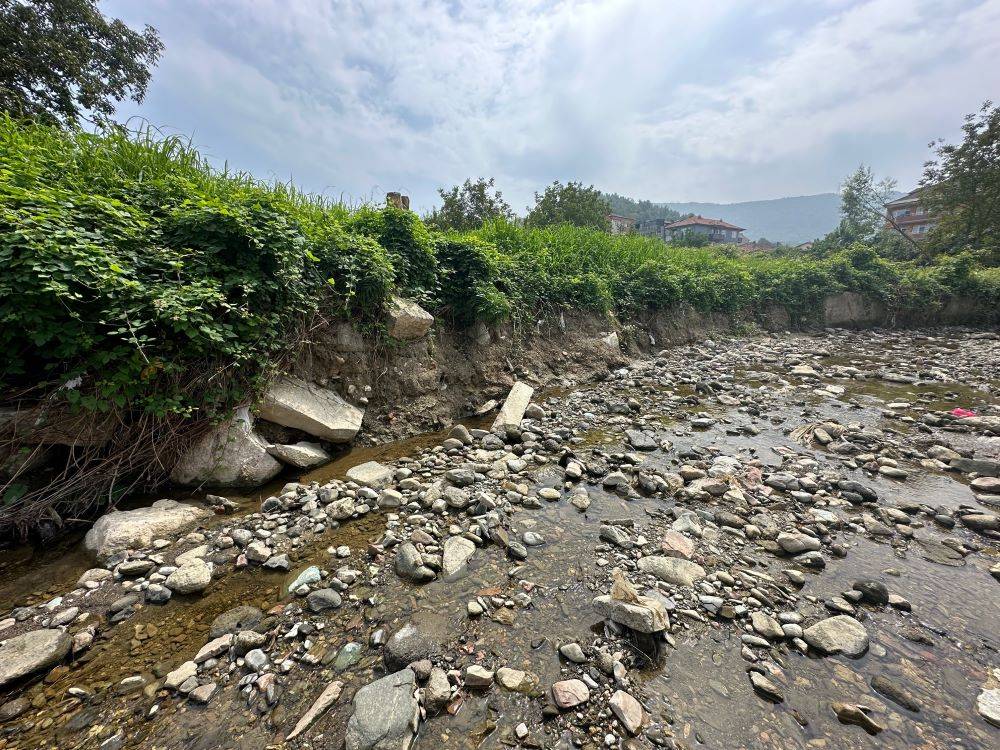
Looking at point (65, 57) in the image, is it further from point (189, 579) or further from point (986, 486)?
point (986, 486)

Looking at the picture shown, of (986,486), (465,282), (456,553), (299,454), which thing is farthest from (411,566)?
A: (986,486)

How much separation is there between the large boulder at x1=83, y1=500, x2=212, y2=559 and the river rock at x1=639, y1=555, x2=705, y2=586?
14.3ft

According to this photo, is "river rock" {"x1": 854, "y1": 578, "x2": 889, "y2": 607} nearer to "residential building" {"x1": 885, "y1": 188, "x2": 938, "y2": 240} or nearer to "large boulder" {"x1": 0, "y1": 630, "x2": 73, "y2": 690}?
"large boulder" {"x1": 0, "y1": 630, "x2": 73, "y2": 690}

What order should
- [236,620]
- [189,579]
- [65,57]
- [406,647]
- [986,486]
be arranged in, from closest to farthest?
[406,647] < [236,620] < [189,579] < [986,486] < [65,57]

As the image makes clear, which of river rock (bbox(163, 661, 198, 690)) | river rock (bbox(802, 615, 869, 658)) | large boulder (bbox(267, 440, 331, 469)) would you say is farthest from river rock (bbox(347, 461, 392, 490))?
river rock (bbox(802, 615, 869, 658))

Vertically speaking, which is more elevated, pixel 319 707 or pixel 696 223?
pixel 696 223

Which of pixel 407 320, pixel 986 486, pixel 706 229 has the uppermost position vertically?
pixel 706 229

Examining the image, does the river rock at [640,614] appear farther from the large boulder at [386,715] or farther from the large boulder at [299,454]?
the large boulder at [299,454]

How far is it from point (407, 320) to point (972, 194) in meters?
40.6

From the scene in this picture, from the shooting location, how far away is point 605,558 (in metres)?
3.29

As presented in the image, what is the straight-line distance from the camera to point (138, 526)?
3.41 m

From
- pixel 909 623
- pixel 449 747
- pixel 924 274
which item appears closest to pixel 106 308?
pixel 449 747

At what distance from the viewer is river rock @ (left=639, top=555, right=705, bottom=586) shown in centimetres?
301

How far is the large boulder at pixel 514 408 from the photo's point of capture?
613 centimetres
